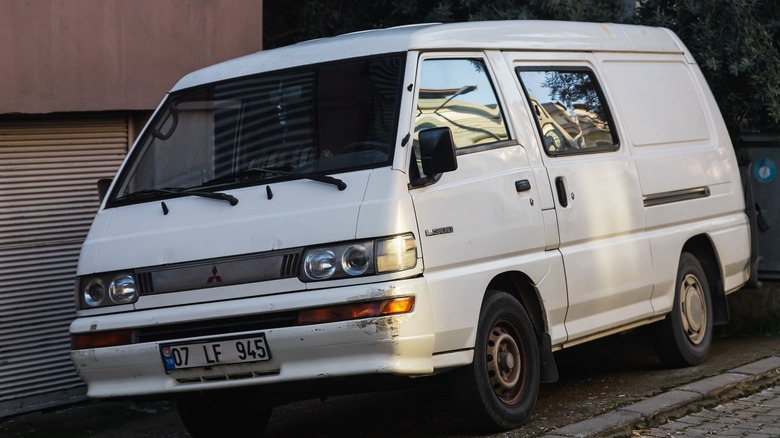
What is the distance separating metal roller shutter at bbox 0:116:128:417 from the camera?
28.7ft

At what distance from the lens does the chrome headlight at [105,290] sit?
22.0ft

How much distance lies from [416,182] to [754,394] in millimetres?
2884

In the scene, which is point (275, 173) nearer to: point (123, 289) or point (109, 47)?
point (123, 289)

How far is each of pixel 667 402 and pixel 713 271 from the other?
2.25m

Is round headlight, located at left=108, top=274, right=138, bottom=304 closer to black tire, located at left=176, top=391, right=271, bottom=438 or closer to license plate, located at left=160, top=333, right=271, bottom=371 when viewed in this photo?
license plate, located at left=160, top=333, right=271, bottom=371

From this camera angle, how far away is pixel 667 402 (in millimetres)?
7523

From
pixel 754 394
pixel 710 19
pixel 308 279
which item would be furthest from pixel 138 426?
pixel 710 19

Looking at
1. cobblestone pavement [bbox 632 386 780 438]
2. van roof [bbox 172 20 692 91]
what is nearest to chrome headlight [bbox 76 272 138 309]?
van roof [bbox 172 20 692 91]

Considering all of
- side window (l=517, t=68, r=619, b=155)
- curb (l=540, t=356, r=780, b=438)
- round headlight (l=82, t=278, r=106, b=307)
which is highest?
side window (l=517, t=68, r=619, b=155)

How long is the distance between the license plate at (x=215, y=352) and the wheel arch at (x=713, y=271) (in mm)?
4069

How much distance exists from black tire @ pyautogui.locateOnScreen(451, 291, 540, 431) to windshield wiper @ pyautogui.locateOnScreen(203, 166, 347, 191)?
39.9 inches

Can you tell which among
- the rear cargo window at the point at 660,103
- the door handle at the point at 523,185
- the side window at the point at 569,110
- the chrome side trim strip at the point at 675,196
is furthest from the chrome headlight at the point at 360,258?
the rear cargo window at the point at 660,103

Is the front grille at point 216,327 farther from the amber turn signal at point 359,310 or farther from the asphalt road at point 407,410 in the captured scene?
the asphalt road at point 407,410

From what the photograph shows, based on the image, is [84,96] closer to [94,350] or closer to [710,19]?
[94,350]
